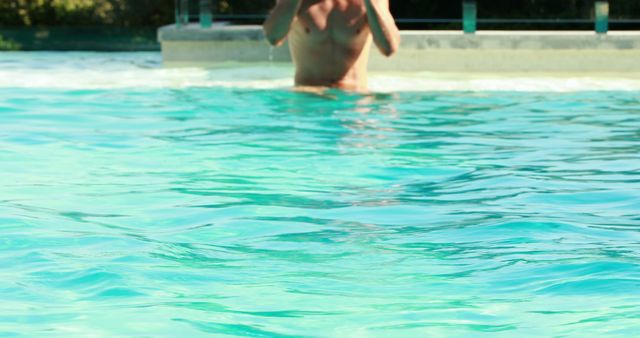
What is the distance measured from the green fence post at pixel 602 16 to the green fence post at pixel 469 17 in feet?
4.08

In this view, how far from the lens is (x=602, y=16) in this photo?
1287cm

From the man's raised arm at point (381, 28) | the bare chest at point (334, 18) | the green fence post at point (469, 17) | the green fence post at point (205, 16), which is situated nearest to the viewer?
the man's raised arm at point (381, 28)

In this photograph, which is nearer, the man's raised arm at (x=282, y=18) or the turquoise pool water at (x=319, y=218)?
the turquoise pool water at (x=319, y=218)

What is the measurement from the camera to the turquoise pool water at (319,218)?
4.06 m

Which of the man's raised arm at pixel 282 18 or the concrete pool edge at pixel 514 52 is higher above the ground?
the man's raised arm at pixel 282 18

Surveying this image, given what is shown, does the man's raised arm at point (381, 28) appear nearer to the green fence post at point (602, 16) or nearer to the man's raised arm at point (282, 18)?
the man's raised arm at point (282, 18)

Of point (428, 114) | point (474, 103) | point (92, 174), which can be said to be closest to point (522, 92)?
point (474, 103)

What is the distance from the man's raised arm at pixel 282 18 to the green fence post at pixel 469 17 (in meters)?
2.99

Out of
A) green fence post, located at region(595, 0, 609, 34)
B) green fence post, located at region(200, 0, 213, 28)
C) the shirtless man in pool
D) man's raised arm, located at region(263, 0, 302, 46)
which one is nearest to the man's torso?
the shirtless man in pool

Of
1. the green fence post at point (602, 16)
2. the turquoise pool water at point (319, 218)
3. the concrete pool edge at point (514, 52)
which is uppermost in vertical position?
the green fence post at point (602, 16)

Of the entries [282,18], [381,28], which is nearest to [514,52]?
[381,28]

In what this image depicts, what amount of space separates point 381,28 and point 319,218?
482cm

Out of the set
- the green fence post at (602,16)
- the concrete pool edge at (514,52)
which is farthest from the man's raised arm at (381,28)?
the green fence post at (602,16)

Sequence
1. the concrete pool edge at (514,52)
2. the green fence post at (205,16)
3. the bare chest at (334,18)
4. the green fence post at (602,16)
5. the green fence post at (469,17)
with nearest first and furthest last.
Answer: the bare chest at (334,18) → the concrete pool edge at (514,52) → the green fence post at (602,16) → the green fence post at (469,17) → the green fence post at (205,16)
